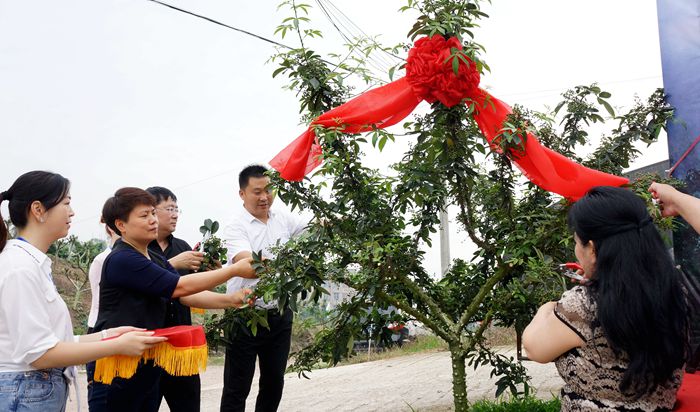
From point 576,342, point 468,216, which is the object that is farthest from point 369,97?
point 576,342

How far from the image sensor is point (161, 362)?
304cm

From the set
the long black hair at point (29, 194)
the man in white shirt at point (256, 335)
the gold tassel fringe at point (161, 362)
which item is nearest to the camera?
the long black hair at point (29, 194)

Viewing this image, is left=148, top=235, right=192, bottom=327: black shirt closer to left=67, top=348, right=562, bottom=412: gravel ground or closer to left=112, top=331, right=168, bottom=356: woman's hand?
left=112, top=331, right=168, bottom=356: woman's hand

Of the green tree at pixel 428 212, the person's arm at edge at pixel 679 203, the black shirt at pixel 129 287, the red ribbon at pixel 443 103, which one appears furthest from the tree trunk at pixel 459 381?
the black shirt at pixel 129 287

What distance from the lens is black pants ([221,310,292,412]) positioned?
4367mm

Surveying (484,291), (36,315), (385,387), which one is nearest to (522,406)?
(484,291)

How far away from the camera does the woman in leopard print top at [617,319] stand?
1.98 meters

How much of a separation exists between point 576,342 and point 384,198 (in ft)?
6.13

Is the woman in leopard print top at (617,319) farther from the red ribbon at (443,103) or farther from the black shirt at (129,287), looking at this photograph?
the black shirt at (129,287)

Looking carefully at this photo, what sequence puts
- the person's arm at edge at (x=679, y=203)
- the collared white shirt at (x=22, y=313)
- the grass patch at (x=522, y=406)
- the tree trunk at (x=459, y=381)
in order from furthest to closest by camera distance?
the grass patch at (x=522, y=406), the tree trunk at (x=459, y=381), the person's arm at edge at (x=679, y=203), the collared white shirt at (x=22, y=313)

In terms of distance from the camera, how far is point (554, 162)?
3.55 metres

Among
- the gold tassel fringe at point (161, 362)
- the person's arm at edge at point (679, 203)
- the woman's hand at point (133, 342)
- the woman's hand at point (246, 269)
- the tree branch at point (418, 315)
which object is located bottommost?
the gold tassel fringe at point (161, 362)

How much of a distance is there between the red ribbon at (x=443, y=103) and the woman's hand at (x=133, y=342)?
1.20 m

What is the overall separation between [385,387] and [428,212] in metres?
4.32
